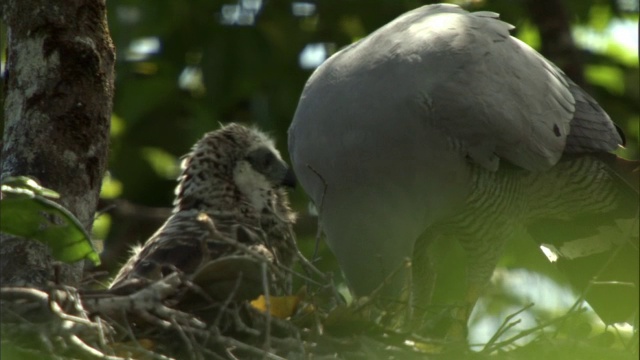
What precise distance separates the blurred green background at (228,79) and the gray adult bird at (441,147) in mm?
982

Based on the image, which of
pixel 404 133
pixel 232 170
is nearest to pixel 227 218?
pixel 232 170

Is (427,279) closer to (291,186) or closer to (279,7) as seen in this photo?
(291,186)

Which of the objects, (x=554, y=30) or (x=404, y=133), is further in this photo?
(x=554, y=30)

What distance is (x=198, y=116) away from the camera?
652 centimetres

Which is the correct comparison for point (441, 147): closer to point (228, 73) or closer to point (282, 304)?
point (282, 304)

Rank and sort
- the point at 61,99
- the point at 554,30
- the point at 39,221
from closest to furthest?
the point at 39,221
the point at 61,99
the point at 554,30

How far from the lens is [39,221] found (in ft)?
10.00

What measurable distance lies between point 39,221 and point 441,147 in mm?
2143

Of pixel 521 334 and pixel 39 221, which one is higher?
pixel 39 221

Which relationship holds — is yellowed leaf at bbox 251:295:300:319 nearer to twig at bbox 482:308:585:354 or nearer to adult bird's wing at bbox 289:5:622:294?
twig at bbox 482:308:585:354

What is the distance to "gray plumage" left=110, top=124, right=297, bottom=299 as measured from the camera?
3.80m

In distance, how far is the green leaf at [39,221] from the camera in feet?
9.66

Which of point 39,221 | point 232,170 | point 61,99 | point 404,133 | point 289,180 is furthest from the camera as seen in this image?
point 289,180

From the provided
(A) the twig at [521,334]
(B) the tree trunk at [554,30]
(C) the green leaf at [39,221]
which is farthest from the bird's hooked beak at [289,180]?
(B) the tree trunk at [554,30]
